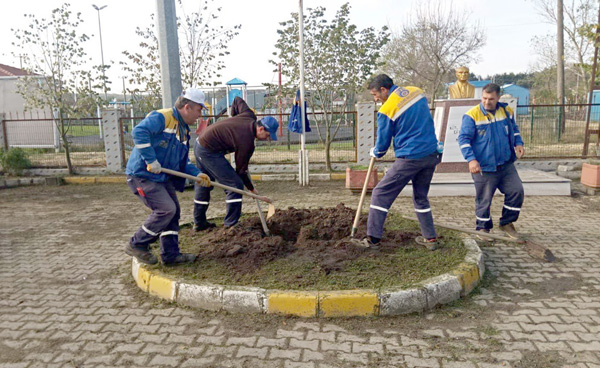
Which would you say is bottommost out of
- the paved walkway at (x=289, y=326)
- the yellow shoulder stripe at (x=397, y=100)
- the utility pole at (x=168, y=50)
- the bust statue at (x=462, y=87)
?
the paved walkway at (x=289, y=326)

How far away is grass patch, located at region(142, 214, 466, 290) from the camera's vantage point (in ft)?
13.0

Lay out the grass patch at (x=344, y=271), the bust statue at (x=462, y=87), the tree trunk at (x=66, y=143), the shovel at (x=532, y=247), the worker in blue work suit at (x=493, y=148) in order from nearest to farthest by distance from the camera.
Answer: the grass patch at (x=344, y=271)
the shovel at (x=532, y=247)
the worker in blue work suit at (x=493, y=148)
the bust statue at (x=462, y=87)
the tree trunk at (x=66, y=143)

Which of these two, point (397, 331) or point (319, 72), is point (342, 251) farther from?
point (319, 72)

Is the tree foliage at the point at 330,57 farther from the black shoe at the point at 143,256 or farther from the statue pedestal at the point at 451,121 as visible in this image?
the black shoe at the point at 143,256

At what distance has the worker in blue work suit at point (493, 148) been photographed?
5.43 meters

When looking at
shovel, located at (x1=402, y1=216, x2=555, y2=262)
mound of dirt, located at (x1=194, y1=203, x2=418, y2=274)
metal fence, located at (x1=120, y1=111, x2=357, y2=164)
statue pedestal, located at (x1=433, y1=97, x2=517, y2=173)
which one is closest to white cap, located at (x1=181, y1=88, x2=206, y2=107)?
mound of dirt, located at (x1=194, y1=203, x2=418, y2=274)

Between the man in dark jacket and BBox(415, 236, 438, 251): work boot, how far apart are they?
200 centimetres

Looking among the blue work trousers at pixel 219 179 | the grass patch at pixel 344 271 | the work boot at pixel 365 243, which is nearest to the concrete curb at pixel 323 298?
the grass patch at pixel 344 271

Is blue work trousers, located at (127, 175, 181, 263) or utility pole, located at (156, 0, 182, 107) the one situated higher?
utility pole, located at (156, 0, 182, 107)

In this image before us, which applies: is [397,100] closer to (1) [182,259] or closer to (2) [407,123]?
(2) [407,123]

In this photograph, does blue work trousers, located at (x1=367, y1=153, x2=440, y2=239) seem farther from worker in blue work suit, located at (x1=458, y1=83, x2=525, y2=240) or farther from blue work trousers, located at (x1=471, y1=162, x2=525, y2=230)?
blue work trousers, located at (x1=471, y1=162, x2=525, y2=230)

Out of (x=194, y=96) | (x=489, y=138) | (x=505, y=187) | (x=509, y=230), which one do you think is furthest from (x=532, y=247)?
(x=194, y=96)

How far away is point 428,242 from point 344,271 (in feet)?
4.01

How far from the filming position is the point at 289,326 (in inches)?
140
